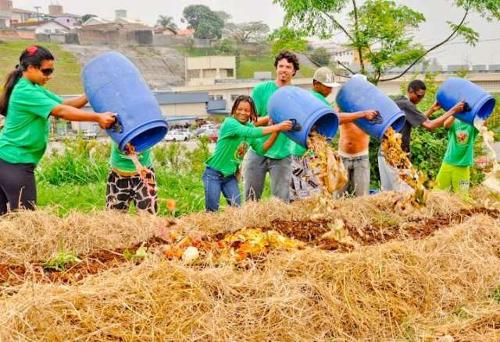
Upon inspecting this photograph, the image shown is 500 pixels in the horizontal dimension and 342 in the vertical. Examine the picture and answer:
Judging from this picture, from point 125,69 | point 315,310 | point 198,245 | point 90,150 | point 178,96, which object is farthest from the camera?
point 178,96

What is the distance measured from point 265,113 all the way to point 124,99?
1.85 metres

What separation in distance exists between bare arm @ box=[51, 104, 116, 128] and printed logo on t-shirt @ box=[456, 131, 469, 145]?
3.41 m

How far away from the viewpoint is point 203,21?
8969cm

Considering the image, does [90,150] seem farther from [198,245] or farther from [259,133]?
[198,245]

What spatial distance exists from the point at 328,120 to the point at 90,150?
5.07m

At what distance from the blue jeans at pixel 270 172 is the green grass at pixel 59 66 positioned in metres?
43.9

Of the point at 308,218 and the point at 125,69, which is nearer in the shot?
the point at 125,69

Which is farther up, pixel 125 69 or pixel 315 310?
pixel 125 69

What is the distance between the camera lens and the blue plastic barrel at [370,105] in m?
4.87

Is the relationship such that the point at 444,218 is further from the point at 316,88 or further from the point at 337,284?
the point at 337,284

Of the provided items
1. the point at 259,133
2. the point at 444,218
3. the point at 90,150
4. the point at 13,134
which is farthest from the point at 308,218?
the point at 90,150

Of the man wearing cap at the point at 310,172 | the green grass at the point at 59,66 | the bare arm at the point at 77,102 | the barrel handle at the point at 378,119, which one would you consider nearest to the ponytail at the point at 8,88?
the bare arm at the point at 77,102

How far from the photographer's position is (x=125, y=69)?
13.1ft

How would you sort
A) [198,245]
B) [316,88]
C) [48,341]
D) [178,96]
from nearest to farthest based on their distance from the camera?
[48,341], [198,245], [316,88], [178,96]
